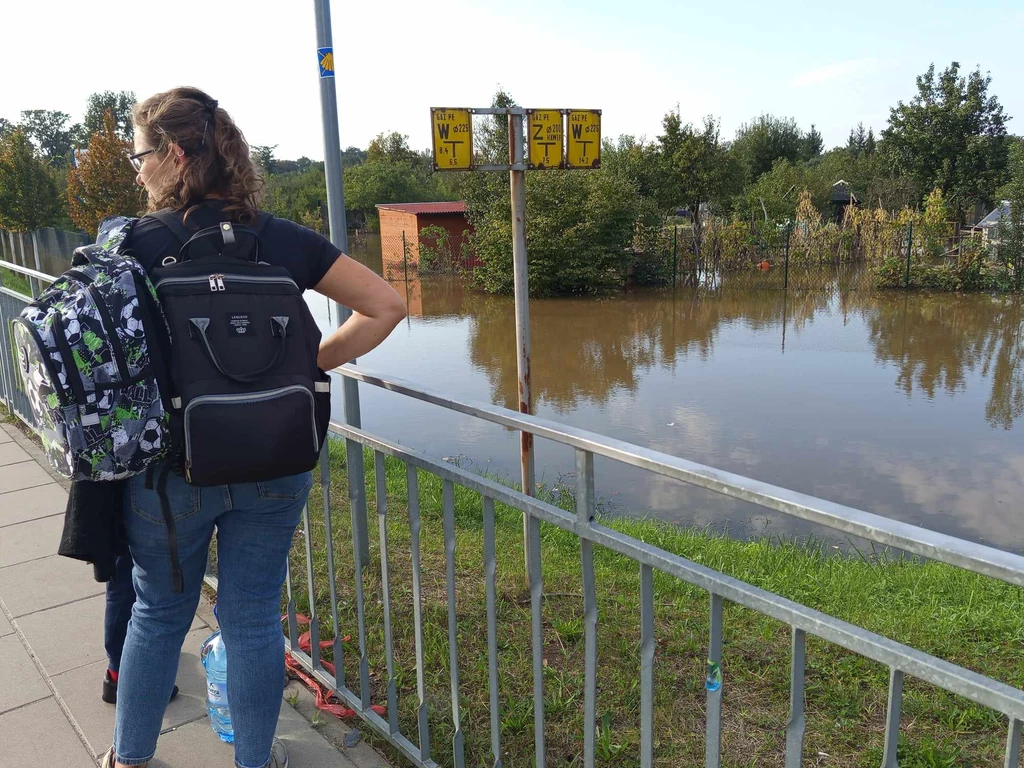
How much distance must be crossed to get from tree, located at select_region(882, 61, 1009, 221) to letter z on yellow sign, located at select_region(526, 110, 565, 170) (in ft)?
95.1

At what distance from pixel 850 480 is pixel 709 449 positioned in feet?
4.30

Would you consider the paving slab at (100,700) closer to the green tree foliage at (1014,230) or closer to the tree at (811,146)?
the green tree foliage at (1014,230)

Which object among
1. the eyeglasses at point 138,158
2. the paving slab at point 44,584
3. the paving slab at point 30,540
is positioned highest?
the eyeglasses at point 138,158

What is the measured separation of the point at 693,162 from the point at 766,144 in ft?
83.3

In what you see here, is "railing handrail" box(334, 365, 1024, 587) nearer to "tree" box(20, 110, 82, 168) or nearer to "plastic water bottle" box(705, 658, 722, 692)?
"plastic water bottle" box(705, 658, 722, 692)

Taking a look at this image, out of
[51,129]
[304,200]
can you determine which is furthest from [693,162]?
[51,129]

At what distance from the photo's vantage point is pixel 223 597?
6.69ft

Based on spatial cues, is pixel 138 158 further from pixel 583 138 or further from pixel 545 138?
pixel 583 138

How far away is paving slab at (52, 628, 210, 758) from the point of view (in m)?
2.56

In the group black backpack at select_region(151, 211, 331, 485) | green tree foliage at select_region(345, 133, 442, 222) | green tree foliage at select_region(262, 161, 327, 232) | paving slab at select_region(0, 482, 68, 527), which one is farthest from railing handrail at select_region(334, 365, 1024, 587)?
green tree foliage at select_region(345, 133, 442, 222)

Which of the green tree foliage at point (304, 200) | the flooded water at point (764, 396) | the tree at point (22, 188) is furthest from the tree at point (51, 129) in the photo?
the flooded water at point (764, 396)

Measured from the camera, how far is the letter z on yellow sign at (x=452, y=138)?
4141 millimetres

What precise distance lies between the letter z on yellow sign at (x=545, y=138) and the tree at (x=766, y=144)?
45.8 meters

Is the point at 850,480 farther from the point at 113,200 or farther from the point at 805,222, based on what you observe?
the point at 113,200
